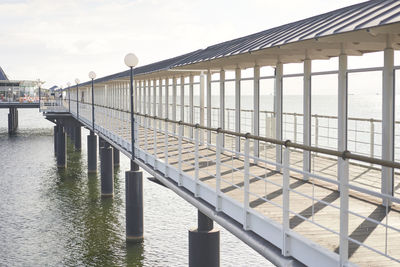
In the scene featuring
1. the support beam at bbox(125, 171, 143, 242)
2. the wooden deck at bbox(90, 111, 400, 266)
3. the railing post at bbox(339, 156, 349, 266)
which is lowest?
the support beam at bbox(125, 171, 143, 242)

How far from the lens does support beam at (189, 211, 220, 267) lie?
10.8 metres

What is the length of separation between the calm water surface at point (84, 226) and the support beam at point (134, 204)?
411 millimetres

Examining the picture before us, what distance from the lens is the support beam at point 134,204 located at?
52.0 feet

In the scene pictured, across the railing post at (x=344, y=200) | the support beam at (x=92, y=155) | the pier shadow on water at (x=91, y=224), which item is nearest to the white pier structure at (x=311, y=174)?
the railing post at (x=344, y=200)

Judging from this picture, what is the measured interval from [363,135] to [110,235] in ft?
189

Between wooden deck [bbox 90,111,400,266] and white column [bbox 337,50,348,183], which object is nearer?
wooden deck [bbox 90,111,400,266]

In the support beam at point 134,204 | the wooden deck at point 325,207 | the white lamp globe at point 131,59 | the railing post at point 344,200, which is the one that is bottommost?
the support beam at point 134,204

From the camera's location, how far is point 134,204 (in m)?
16.1

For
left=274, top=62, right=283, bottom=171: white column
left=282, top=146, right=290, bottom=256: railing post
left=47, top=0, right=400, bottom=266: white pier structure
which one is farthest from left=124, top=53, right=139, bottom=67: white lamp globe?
left=282, top=146, right=290, bottom=256: railing post

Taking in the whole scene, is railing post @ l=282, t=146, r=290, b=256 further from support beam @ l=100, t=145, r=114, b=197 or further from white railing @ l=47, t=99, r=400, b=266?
support beam @ l=100, t=145, r=114, b=197

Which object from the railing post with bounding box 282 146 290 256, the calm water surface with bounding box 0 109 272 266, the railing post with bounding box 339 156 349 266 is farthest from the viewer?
the calm water surface with bounding box 0 109 272 266

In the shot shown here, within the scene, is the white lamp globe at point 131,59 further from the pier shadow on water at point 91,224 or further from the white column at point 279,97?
the pier shadow on water at point 91,224

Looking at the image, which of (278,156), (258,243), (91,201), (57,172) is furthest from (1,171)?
(258,243)

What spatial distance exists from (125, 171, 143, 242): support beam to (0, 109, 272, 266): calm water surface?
411 millimetres
